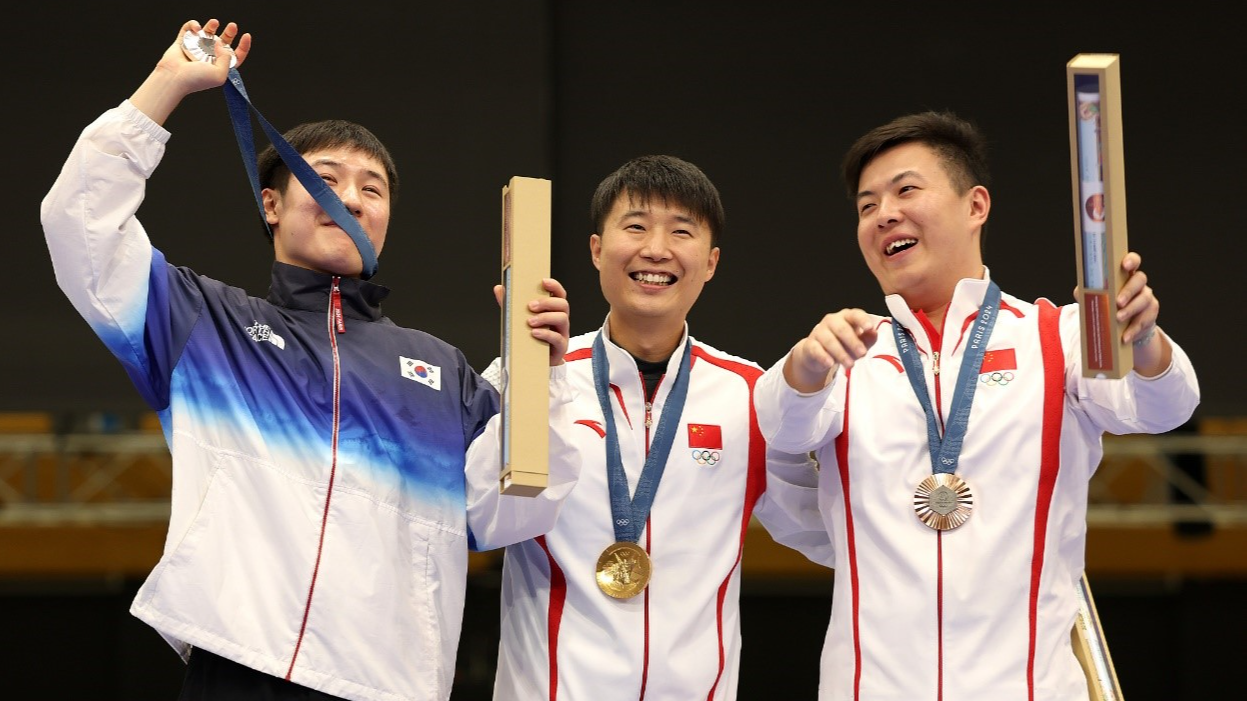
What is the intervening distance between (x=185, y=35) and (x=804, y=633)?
3.81m

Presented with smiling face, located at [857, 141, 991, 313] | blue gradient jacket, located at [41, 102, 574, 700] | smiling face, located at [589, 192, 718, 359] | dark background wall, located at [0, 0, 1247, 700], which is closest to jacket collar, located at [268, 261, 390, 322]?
blue gradient jacket, located at [41, 102, 574, 700]

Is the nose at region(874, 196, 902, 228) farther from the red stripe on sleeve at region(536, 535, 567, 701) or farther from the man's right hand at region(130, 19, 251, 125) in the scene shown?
the man's right hand at region(130, 19, 251, 125)

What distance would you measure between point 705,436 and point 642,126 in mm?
1929

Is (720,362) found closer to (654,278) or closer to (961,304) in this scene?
(654,278)

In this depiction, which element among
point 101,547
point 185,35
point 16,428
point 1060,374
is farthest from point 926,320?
point 16,428

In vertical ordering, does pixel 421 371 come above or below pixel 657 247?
below

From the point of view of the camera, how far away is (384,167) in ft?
9.93

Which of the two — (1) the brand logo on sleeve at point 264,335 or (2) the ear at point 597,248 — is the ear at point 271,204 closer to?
(1) the brand logo on sleeve at point 264,335

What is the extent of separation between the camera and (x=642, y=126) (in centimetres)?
469

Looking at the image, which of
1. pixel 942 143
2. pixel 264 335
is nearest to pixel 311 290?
pixel 264 335

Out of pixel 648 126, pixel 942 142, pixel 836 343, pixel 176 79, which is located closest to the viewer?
pixel 836 343

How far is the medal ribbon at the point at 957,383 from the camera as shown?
2680mm

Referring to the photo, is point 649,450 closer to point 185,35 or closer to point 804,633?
point 185,35

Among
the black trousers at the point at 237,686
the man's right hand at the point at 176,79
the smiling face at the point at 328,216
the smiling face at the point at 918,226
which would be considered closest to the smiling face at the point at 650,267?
the smiling face at the point at 918,226
